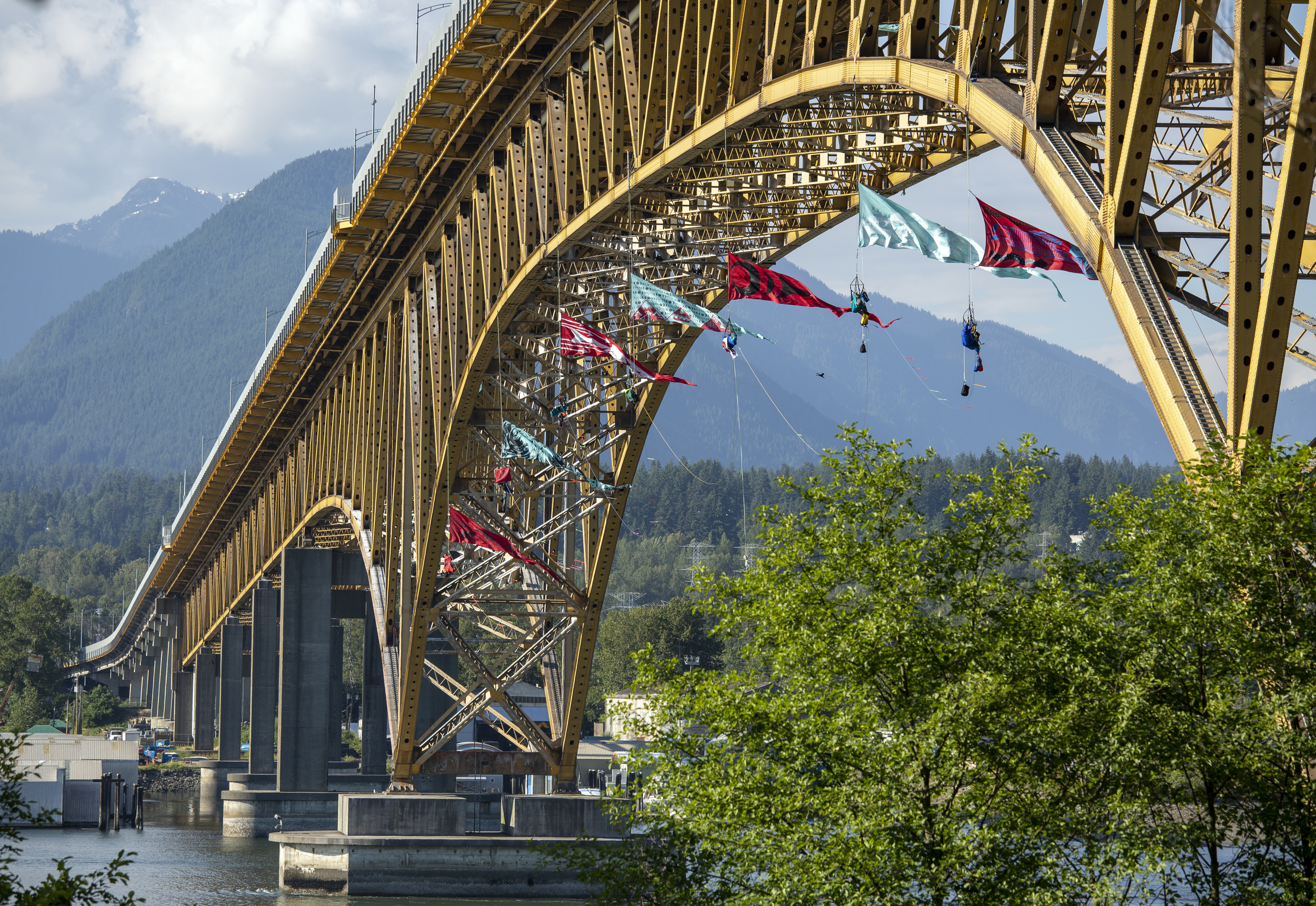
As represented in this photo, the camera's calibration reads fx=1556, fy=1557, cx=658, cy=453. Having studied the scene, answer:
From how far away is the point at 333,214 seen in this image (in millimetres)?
50031

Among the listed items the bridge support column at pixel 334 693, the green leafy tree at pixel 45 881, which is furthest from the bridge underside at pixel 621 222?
the green leafy tree at pixel 45 881

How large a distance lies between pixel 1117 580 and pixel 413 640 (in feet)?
109

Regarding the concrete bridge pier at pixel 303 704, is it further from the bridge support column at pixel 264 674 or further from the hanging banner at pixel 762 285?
the hanging banner at pixel 762 285

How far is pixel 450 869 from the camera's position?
140 feet

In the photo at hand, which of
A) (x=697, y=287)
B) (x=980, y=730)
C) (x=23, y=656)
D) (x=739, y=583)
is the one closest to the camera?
(x=980, y=730)

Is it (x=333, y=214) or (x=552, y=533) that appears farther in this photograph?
(x=333, y=214)

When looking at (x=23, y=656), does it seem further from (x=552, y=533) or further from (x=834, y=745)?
(x=834, y=745)

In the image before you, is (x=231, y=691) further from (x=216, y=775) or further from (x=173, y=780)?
(x=173, y=780)

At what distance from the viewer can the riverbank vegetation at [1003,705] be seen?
13.0 meters

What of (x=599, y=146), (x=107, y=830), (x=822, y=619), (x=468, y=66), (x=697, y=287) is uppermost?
(x=468, y=66)

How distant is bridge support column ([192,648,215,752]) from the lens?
129 metres

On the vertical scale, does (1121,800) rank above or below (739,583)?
below

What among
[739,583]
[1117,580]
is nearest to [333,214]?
[739,583]

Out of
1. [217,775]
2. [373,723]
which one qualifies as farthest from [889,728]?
[217,775]
